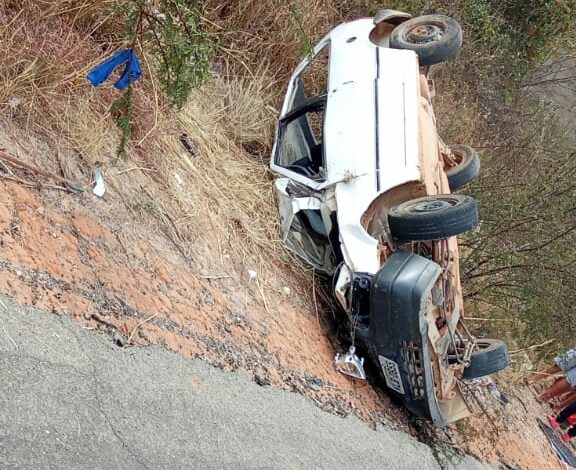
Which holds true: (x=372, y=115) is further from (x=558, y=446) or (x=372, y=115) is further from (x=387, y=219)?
(x=558, y=446)

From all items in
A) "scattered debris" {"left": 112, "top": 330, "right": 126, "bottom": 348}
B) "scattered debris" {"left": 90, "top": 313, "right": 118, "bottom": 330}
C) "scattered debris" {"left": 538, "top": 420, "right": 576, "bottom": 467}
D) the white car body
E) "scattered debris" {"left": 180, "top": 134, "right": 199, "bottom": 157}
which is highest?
"scattered debris" {"left": 90, "top": 313, "right": 118, "bottom": 330}

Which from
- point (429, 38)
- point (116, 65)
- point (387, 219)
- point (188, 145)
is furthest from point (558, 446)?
point (116, 65)

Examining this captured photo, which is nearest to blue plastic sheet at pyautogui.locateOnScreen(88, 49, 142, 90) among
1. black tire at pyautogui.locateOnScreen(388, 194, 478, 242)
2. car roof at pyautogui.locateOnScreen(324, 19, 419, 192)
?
car roof at pyautogui.locateOnScreen(324, 19, 419, 192)

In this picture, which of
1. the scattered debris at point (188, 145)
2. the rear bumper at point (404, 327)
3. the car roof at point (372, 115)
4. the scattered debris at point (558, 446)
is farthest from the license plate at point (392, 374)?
the scattered debris at point (558, 446)

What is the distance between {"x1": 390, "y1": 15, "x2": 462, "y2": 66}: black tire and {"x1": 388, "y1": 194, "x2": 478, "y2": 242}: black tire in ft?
6.38

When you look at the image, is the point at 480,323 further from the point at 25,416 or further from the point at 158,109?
the point at 25,416

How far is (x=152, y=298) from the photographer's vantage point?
4301 mm

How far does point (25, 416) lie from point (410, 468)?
329cm

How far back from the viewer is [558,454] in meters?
8.75

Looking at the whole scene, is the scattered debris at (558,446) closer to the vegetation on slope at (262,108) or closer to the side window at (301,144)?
the vegetation on slope at (262,108)

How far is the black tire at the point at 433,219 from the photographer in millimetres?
5207

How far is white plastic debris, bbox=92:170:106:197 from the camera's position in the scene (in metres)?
4.48

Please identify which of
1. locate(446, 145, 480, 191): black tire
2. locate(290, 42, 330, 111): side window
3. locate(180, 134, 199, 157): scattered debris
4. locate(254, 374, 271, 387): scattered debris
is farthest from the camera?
locate(290, 42, 330, 111): side window

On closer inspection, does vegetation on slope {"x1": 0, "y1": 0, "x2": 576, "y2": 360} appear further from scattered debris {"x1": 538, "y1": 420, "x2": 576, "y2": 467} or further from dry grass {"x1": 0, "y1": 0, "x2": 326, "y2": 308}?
scattered debris {"x1": 538, "y1": 420, "x2": 576, "y2": 467}
